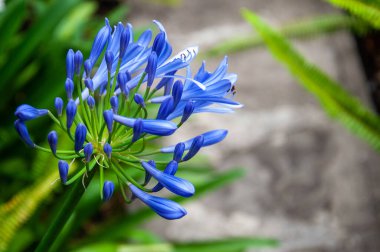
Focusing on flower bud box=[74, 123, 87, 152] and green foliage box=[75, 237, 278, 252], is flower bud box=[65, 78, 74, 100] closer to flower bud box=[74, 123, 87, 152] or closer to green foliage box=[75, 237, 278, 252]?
flower bud box=[74, 123, 87, 152]

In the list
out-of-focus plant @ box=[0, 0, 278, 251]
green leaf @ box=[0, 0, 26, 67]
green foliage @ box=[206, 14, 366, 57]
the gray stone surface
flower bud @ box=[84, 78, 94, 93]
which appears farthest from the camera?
green foliage @ box=[206, 14, 366, 57]

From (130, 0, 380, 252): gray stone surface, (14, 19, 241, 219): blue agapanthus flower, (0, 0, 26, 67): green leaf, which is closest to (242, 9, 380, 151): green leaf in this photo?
(130, 0, 380, 252): gray stone surface

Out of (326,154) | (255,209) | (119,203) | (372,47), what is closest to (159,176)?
(255,209)

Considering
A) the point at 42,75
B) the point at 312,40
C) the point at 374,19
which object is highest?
the point at 312,40

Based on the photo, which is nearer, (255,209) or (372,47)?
(255,209)

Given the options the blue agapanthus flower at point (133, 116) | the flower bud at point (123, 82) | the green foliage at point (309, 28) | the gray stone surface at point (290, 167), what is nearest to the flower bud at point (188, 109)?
the blue agapanthus flower at point (133, 116)

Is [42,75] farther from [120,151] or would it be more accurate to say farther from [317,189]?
[120,151]
